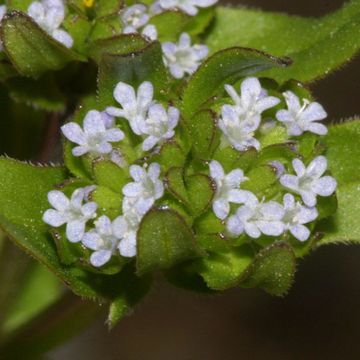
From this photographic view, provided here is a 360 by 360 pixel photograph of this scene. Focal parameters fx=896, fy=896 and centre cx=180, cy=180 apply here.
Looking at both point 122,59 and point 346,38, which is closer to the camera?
point 122,59

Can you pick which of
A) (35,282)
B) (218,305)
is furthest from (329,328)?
(35,282)

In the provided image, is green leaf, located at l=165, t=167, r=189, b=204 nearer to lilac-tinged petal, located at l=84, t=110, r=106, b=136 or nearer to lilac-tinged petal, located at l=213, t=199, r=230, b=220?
lilac-tinged petal, located at l=213, t=199, r=230, b=220

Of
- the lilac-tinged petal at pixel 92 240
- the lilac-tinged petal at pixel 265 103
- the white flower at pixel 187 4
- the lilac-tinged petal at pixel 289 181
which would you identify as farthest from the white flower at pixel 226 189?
the white flower at pixel 187 4

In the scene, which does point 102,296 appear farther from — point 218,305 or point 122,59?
point 218,305

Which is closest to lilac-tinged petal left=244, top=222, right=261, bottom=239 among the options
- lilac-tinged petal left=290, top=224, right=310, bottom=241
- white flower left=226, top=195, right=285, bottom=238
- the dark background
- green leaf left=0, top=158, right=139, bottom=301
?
white flower left=226, top=195, right=285, bottom=238

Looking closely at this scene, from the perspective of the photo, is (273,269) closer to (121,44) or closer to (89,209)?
(89,209)

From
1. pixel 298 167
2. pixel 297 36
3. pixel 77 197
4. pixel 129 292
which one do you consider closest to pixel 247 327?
pixel 297 36

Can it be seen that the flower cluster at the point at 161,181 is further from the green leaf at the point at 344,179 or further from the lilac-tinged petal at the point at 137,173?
the green leaf at the point at 344,179
